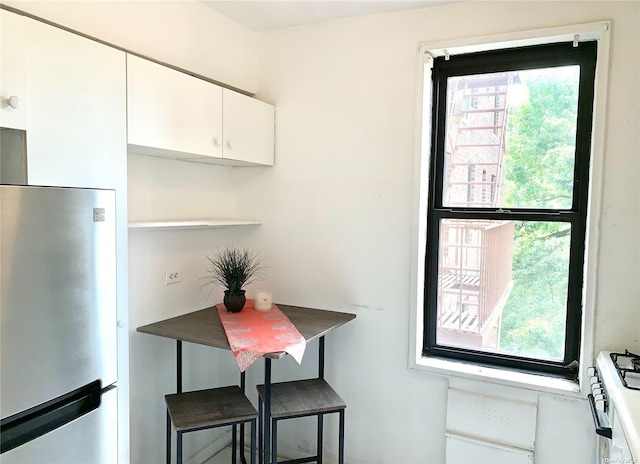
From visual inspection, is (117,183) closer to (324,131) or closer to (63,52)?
(63,52)

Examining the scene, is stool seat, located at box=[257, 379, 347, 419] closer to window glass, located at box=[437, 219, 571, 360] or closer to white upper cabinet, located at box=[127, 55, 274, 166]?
window glass, located at box=[437, 219, 571, 360]

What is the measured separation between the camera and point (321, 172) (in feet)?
8.48

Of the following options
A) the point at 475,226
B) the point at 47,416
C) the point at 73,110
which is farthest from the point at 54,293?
the point at 475,226

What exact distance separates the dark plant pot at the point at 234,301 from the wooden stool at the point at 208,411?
42 cm

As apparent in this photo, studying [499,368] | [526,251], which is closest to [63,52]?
[526,251]

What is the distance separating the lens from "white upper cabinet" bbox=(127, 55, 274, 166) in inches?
72.3

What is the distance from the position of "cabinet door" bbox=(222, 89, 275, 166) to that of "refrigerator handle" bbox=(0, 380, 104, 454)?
1.29 metres

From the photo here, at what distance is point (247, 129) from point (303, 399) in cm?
145

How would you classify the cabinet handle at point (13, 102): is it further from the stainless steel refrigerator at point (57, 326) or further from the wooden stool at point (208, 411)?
the wooden stool at point (208, 411)

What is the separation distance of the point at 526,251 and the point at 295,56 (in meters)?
1.69

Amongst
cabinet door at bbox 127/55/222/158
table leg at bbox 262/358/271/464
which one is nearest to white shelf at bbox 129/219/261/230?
cabinet door at bbox 127/55/222/158

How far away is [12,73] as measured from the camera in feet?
4.39

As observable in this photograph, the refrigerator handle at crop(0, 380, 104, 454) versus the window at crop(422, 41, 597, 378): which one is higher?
the window at crop(422, 41, 597, 378)

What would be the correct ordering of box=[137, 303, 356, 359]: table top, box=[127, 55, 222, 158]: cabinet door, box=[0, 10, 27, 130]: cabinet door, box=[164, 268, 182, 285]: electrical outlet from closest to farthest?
1. box=[0, 10, 27, 130]: cabinet door
2. box=[127, 55, 222, 158]: cabinet door
3. box=[137, 303, 356, 359]: table top
4. box=[164, 268, 182, 285]: electrical outlet
